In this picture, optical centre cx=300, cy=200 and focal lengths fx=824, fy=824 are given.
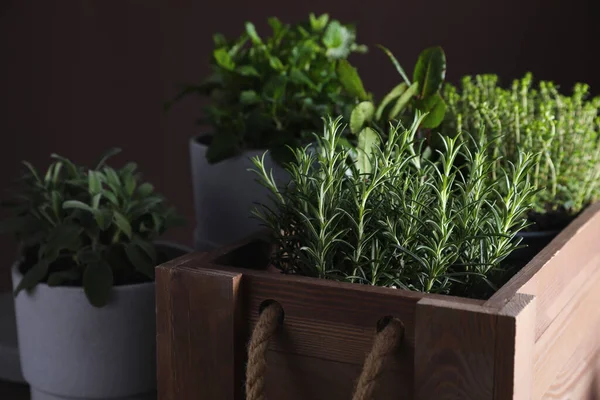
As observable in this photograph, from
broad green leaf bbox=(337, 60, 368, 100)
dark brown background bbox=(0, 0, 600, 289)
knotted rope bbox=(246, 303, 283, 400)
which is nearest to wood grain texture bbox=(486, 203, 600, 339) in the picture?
knotted rope bbox=(246, 303, 283, 400)

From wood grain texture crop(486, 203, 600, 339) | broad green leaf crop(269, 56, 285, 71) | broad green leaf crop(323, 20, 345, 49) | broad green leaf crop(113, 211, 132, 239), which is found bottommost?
wood grain texture crop(486, 203, 600, 339)

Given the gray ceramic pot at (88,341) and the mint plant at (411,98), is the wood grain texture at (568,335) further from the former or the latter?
the gray ceramic pot at (88,341)

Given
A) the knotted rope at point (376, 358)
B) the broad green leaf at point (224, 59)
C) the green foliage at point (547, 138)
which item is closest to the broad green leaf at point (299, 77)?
the broad green leaf at point (224, 59)

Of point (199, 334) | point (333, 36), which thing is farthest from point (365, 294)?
point (333, 36)

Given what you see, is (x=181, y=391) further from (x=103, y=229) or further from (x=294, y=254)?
(x=103, y=229)

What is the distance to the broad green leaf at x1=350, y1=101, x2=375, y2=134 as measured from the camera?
3.47 feet

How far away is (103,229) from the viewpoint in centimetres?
108

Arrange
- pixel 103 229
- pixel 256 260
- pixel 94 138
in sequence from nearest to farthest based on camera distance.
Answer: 1. pixel 256 260
2. pixel 103 229
3. pixel 94 138

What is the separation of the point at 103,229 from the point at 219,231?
0.76ft

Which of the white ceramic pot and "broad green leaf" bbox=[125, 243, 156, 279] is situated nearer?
"broad green leaf" bbox=[125, 243, 156, 279]

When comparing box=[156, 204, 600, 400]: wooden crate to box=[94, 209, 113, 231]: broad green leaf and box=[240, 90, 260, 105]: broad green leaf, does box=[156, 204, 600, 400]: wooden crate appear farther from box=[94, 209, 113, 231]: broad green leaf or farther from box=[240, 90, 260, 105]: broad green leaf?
box=[240, 90, 260, 105]: broad green leaf

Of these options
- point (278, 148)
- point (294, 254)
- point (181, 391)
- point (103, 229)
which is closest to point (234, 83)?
point (278, 148)

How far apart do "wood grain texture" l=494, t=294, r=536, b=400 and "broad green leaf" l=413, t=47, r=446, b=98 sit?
44cm

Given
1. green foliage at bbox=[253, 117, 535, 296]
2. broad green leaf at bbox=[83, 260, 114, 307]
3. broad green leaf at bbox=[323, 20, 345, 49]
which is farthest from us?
broad green leaf at bbox=[323, 20, 345, 49]
